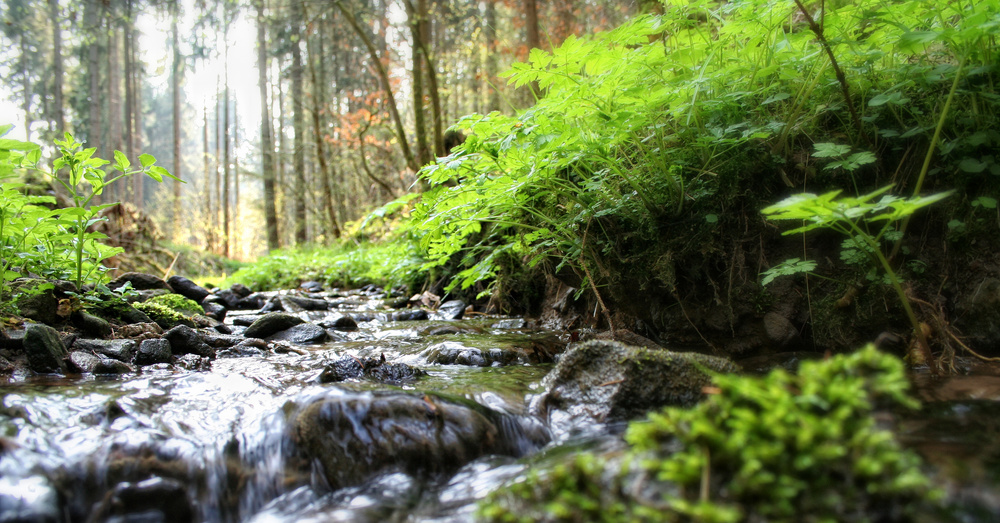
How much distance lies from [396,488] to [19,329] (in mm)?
2977

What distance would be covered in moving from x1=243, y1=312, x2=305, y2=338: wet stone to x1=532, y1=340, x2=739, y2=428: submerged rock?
9.96 ft

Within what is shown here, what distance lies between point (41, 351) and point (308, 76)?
1938 cm

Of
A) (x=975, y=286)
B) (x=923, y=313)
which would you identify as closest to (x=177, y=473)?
(x=923, y=313)

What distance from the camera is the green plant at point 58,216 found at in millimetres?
2863

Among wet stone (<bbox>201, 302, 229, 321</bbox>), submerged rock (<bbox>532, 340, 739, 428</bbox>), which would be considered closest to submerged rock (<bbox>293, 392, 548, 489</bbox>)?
submerged rock (<bbox>532, 340, 739, 428</bbox>)

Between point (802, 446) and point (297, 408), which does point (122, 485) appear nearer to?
point (297, 408)

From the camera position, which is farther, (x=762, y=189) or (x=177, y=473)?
(x=762, y=189)

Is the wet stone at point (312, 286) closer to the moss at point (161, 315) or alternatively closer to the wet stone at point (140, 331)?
the moss at point (161, 315)

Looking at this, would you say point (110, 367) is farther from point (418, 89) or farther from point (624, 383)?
point (418, 89)

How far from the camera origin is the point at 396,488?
1.83 meters

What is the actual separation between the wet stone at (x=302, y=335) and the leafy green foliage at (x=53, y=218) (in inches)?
55.0

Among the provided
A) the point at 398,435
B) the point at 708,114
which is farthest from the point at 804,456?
the point at 708,114

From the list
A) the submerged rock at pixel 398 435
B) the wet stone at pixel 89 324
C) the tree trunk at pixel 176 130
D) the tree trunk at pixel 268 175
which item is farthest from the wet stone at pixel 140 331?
the tree trunk at pixel 176 130

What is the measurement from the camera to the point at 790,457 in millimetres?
1134
